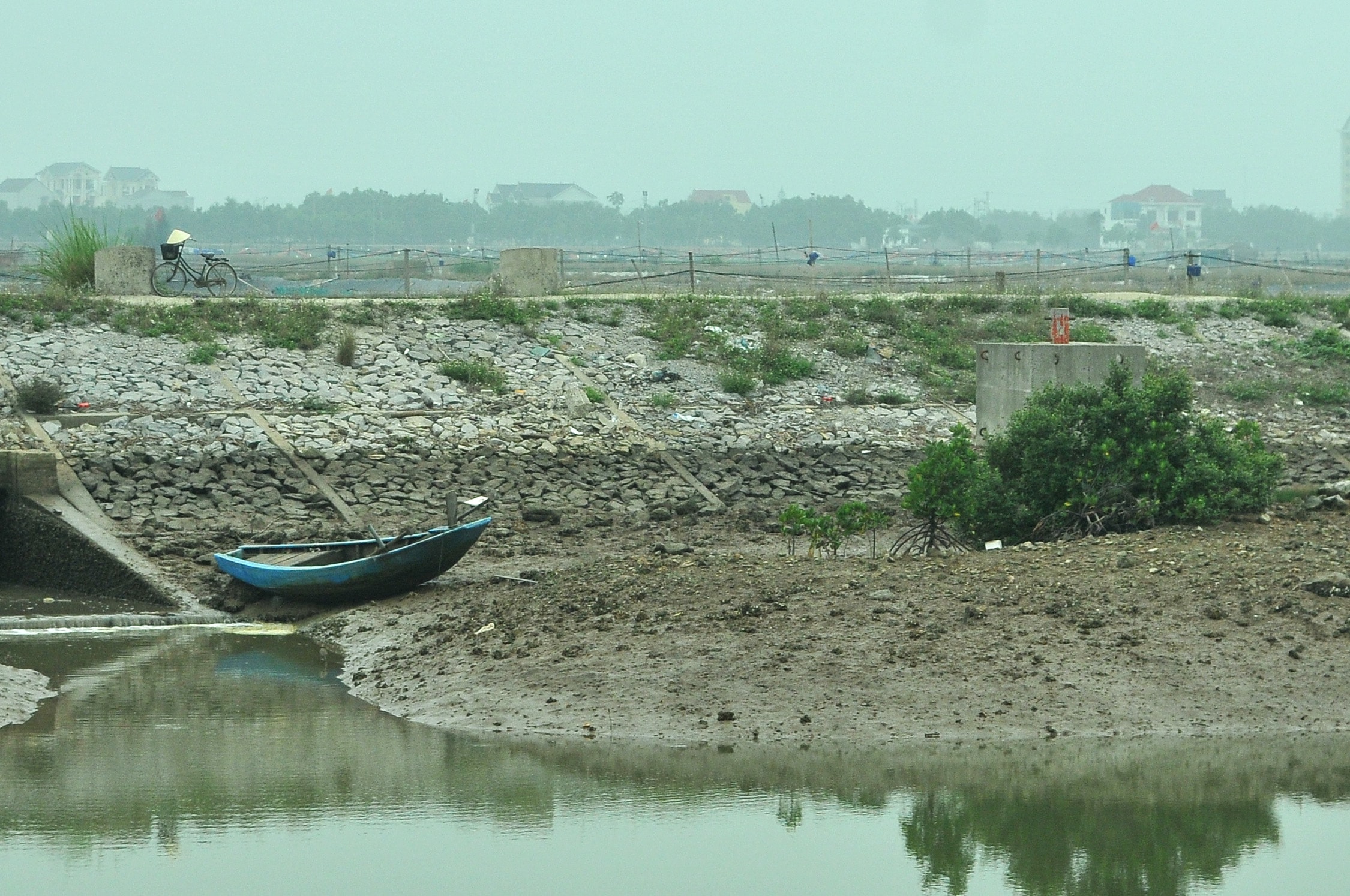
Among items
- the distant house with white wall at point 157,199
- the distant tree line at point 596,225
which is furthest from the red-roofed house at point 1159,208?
the distant house with white wall at point 157,199

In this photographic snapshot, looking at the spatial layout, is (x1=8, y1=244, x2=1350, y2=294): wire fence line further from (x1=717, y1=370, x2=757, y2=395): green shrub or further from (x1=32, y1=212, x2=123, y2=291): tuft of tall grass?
(x1=717, y1=370, x2=757, y2=395): green shrub

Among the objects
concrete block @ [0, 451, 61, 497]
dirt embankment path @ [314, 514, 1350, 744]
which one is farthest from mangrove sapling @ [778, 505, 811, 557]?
concrete block @ [0, 451, 61, 497]

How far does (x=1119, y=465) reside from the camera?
1599 cm

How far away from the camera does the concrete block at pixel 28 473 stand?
19734 millimetres

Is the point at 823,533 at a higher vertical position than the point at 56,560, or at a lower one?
higher

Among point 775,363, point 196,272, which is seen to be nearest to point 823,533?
point 775,363

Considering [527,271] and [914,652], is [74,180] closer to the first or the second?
[527,271]

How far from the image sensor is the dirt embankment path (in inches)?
434

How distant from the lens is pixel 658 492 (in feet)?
74.0

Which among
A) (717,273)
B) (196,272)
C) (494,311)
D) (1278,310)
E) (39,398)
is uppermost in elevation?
(196,272)

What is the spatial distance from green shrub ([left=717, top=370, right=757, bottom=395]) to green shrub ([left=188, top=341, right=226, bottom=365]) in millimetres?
8475

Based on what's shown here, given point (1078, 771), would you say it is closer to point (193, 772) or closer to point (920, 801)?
point (920, 801)

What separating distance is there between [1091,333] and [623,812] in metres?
22.4

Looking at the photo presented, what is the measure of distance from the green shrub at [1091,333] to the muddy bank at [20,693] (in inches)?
810
